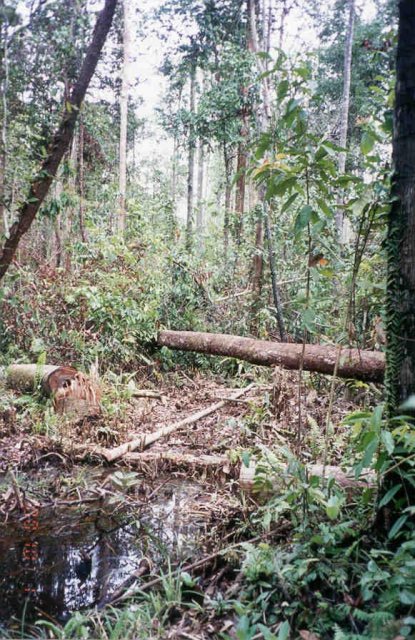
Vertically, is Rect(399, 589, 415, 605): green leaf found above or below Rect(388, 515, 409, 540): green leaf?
below

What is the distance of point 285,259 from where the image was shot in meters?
9.66

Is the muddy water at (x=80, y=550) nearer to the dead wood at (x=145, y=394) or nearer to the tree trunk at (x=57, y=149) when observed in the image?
the tree trunk at (x=57, y=149)

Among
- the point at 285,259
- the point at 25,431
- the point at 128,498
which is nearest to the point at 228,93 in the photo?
the point at 285,259

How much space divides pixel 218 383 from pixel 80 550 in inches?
174

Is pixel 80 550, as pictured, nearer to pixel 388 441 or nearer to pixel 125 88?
pixel 388 441

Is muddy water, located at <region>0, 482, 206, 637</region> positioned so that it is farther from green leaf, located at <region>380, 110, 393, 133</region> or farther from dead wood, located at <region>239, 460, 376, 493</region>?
green leaf, located at <region>380, 110, 393, 133</region>

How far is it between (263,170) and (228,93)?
Answer: 8033 millimetres

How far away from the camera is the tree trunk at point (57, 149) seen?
123 inches

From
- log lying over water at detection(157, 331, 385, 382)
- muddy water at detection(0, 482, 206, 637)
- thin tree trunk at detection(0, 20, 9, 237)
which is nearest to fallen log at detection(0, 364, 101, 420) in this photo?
muddy water at detection(0, 482, 206, 637)

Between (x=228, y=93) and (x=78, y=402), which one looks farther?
(x=228, y=93)

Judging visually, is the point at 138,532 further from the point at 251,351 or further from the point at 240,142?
the point at 240,142

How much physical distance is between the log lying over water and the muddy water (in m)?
1.70

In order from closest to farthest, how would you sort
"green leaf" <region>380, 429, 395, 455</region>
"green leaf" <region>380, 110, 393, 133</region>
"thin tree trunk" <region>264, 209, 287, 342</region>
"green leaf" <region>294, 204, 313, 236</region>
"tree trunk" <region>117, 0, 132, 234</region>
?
"green leaf" <region>380, 429, 395, 455</region>, "green leaf" <region>380, 110, 393, 133</region>, "green leaf" <region>294, 204, 313, 236</region>, "thin tree trunk" <region>264, 209, 287, 342</region>, "tree trunk" <region>117, 0, 132, 234</region>

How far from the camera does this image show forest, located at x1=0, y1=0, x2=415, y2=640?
235cm
